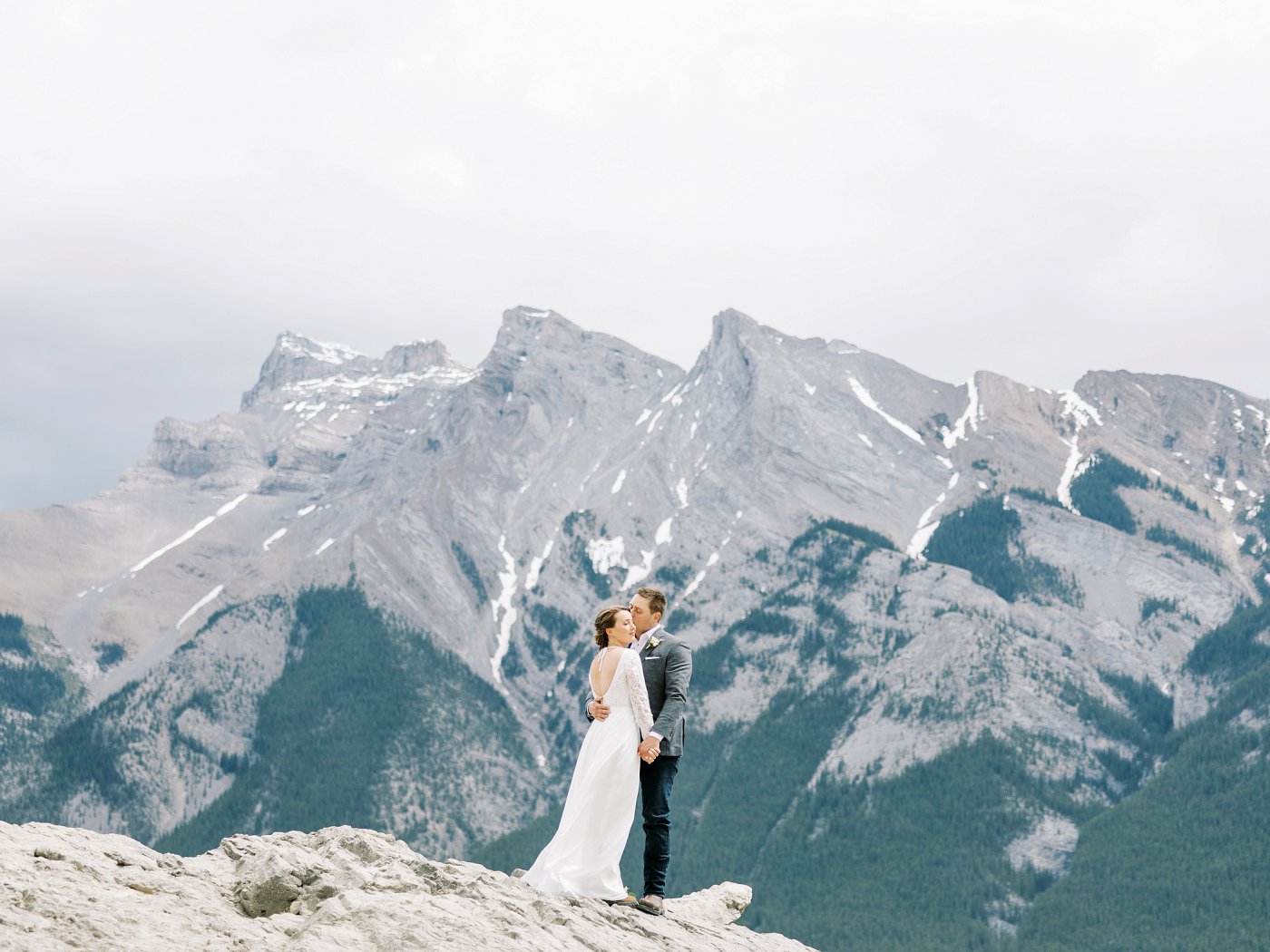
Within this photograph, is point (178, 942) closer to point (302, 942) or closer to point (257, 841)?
point (302, 942)

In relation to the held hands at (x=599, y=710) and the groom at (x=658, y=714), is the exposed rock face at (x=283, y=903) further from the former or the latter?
the held hands at (x=599, y=710)

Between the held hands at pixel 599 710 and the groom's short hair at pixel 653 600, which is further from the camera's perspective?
the groom's short hair at pixel 653 600

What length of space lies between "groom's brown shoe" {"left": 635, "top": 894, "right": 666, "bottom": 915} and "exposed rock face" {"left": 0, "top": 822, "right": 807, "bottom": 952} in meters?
0.29

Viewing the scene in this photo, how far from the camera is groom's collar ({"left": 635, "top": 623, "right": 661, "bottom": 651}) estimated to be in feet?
90.6

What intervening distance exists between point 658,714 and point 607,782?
5.63 ft

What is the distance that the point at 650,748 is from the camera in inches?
1026

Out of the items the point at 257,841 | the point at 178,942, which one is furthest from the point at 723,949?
the point at 178,942

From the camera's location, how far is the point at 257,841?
2792 centimetres

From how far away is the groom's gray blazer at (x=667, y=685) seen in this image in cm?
2667

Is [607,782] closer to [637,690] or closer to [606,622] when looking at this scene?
[637,690]

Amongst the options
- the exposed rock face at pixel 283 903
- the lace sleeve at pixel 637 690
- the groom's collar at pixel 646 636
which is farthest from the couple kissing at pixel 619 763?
the exposed rock face at pixel 283 903

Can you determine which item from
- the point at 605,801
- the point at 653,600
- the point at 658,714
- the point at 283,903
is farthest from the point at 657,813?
the point at 283,903

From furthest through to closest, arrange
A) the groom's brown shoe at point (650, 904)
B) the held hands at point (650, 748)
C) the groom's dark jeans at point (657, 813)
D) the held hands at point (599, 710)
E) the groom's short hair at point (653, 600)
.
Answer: the groom's brown shoe at point (650, 904)
the groom's short hair at point (653, 600)
the groom's dark jeans at point (657, 813)
the held hands at point (599, 710)
the held hands at point (650, 748)

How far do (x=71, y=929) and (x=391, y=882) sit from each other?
18.4 feet
